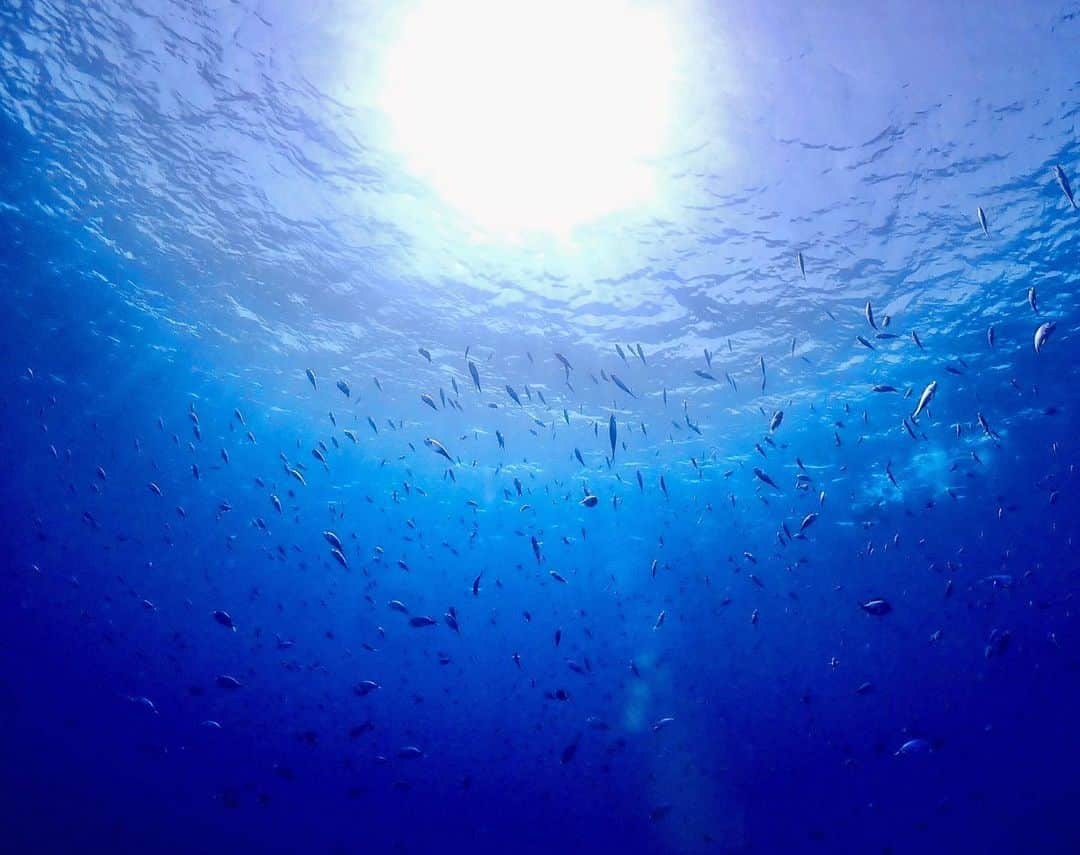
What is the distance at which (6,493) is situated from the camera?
106ft

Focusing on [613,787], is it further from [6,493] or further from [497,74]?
[6,493]

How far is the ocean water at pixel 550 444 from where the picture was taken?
11.8 meters

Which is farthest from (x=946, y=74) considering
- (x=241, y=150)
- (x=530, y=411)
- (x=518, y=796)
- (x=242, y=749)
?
(x=242, y=749)

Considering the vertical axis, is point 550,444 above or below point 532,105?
above

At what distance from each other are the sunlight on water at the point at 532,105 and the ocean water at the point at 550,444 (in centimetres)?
60

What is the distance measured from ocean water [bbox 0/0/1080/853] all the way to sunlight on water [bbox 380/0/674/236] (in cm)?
60

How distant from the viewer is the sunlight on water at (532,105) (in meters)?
10.2

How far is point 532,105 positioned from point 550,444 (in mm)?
17243

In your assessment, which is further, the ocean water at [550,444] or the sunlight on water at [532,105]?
the ocean water at [550,444]

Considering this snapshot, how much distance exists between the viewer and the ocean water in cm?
1176

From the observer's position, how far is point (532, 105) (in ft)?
38.7

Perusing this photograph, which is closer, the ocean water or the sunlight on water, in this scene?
the sunlight on water

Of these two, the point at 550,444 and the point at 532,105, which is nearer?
the point at 532,105

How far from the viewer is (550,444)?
2744 cm
